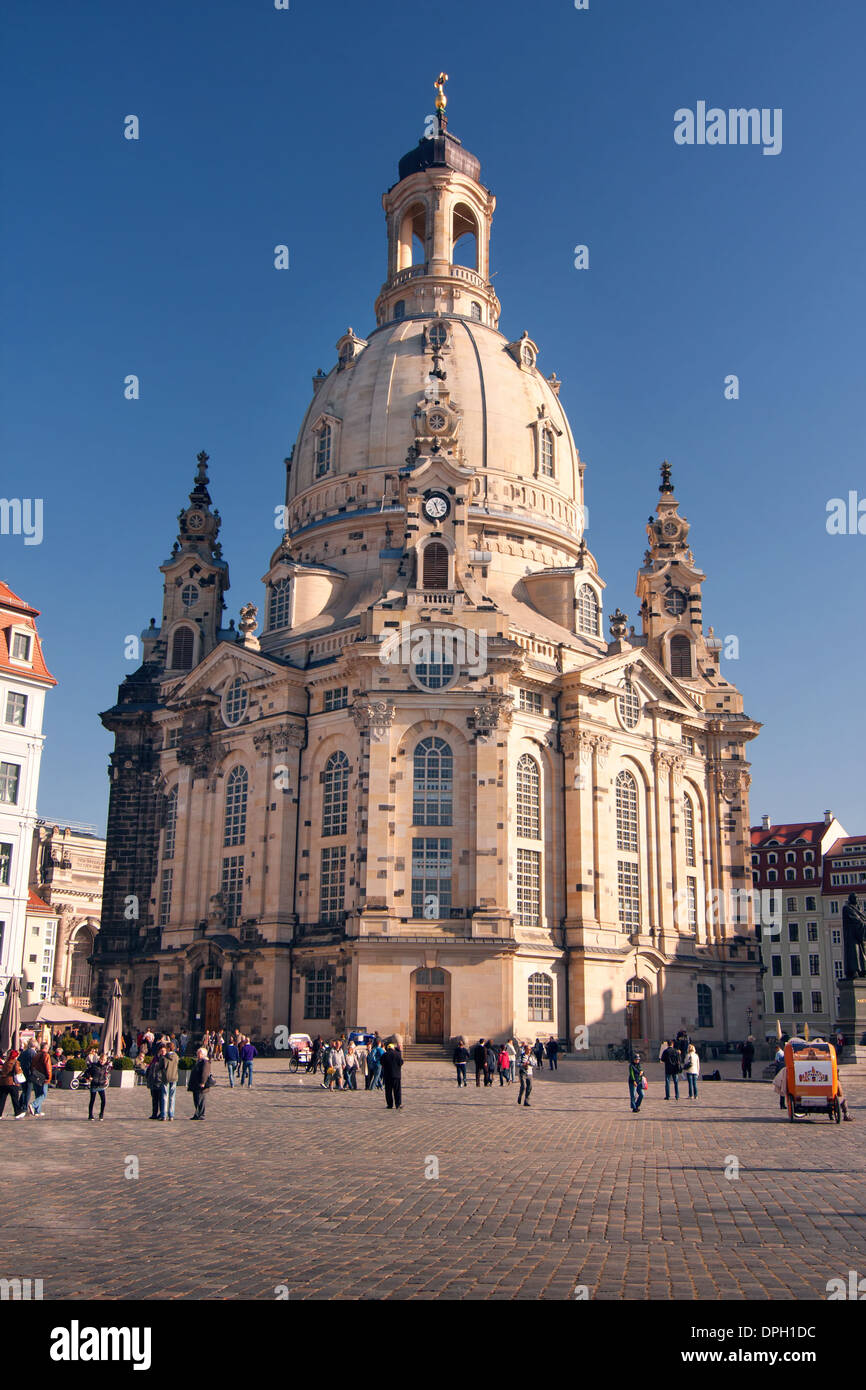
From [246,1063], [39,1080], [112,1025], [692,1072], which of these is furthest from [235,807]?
[39,1080]

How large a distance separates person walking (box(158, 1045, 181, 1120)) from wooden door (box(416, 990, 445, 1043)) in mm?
28310

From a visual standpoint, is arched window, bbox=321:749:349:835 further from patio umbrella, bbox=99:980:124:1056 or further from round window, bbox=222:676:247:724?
patio umbrella, bbox=99:980:124:1056

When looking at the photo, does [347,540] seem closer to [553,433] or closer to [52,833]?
[553,433]

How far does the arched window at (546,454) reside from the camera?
81.3 meters

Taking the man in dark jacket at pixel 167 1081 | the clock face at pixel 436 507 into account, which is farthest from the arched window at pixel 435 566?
the man in dark jacket at pixel 167 1081

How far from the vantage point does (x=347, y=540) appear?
78.4 meters

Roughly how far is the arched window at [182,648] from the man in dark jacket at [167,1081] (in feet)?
174

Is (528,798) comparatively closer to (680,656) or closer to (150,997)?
(680,656)

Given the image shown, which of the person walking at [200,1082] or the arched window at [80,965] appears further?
the arched window at [80,965]

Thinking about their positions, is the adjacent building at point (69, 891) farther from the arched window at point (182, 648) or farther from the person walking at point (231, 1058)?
the person walking at point (231, 1058)

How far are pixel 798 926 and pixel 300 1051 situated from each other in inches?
2579

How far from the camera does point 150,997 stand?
75.2 metres

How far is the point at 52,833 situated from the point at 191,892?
43193 millimetres
